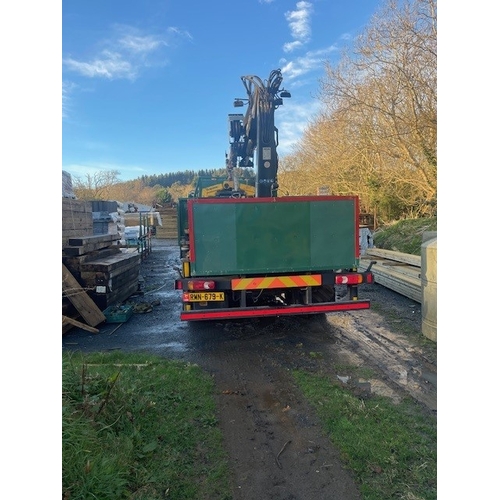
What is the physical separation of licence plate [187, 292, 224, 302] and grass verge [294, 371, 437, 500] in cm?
146

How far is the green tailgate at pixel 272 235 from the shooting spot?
4.18 m

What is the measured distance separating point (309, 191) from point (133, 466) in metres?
20.4

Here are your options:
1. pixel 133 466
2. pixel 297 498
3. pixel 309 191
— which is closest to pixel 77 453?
pixel 133 466

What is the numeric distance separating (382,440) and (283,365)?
5.14ft

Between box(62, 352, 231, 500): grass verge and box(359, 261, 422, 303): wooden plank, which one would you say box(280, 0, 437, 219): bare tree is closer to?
box(359, 261, 422, 303): wooden plank

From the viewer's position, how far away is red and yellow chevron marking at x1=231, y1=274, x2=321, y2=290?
429 cm

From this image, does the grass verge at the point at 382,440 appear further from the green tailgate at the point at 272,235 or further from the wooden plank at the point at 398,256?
the wooden plank at the point at 398,256

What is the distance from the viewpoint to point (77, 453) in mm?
2078

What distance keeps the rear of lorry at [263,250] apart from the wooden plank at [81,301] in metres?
2.18

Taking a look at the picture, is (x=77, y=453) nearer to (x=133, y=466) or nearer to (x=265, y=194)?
(x=133, y=466)

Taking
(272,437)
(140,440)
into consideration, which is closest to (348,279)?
(272,437)

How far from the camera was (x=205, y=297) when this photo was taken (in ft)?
14.1

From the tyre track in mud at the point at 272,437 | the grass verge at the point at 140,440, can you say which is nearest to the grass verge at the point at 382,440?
the tyre track in mud at the point at 272,437

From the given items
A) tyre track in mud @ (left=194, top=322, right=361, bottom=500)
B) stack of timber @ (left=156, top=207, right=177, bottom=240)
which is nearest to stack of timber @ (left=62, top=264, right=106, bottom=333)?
tyre track in mud @ (left=194, top=322, right=361, bottom=500)
